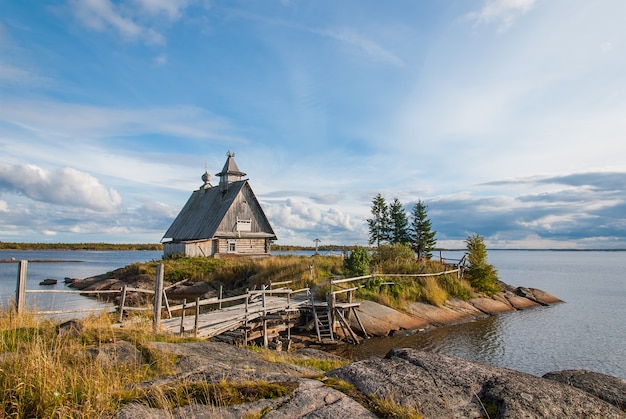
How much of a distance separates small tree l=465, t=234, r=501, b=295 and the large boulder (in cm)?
2654

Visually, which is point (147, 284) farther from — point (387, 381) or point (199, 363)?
point (387, 381)

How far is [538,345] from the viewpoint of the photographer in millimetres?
19688

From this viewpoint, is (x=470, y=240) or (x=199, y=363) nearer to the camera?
(x=199, y=363)

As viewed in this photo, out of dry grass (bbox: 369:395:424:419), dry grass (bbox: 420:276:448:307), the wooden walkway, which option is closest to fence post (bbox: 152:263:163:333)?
the wooden walkway

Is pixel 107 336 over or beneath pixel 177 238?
beneath

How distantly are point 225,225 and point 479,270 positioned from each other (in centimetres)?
2378

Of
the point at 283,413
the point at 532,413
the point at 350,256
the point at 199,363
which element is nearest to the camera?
the point at 283,413

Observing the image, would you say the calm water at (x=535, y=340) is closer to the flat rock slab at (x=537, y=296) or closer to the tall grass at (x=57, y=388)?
the flat rock slab at (x=537, y=296)

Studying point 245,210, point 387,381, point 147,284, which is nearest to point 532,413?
point 387,381

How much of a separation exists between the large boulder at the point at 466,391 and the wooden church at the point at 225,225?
36.3 metres

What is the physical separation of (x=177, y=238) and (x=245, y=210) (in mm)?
8751

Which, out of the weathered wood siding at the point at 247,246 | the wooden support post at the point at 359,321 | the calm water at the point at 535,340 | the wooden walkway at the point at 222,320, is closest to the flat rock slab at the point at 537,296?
the calm water at the point at 535,340

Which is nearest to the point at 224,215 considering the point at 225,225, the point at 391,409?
the point at 225,225

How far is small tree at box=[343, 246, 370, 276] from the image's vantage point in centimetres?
2644
